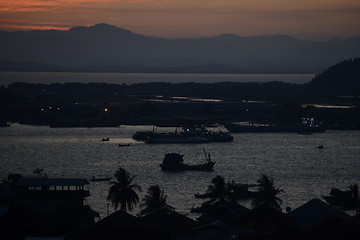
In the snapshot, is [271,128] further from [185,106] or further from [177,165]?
[177,165]

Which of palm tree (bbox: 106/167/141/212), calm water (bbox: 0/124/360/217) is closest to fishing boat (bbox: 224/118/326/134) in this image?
calm water (bbox: 0/124/360/217)

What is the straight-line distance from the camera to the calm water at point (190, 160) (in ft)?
92.9

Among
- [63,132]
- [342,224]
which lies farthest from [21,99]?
[342,224]

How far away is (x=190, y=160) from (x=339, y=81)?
79.3m

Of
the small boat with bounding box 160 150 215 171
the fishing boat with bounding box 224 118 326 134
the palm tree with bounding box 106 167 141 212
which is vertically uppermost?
the palm tree with bounding box 106 167 141 212

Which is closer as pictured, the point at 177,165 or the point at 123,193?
the point at 123,193

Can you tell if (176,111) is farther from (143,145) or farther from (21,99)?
(143,145)

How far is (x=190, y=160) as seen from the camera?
40.2m

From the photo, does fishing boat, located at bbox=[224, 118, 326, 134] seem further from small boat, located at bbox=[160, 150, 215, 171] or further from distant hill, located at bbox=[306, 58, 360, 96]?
distant hill, located at bbox=[306, 58, 360, 96]

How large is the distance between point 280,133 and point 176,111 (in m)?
20.9

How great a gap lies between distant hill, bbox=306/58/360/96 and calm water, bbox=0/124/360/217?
5639 cm

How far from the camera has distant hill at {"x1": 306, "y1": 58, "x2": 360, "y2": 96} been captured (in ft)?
373

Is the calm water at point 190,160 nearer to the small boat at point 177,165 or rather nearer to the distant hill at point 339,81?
the small boat at point 177,165

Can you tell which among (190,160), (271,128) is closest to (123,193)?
(190,160)
